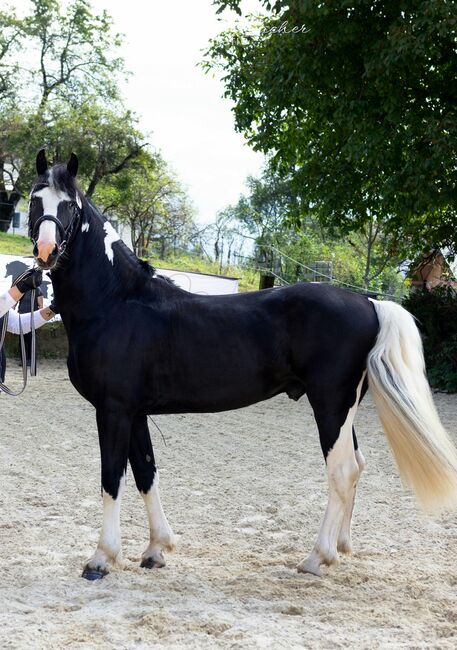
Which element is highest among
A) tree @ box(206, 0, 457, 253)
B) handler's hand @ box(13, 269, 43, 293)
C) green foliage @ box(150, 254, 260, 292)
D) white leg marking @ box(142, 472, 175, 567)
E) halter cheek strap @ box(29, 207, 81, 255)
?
tree @ box(206, 0, 457, 253)

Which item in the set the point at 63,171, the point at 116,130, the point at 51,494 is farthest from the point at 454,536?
the point at 116,130

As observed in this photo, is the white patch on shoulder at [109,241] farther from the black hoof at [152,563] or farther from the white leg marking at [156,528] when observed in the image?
the black hoof at [152,563]

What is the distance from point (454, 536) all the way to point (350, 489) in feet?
3.30

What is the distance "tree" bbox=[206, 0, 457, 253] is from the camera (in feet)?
29.5

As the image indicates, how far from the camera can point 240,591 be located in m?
3.30

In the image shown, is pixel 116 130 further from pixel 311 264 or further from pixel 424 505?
pixel 424 505

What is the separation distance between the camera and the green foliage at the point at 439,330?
36.7 ft

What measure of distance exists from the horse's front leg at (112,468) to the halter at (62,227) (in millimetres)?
835

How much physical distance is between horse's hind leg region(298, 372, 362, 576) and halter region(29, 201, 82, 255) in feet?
4.76

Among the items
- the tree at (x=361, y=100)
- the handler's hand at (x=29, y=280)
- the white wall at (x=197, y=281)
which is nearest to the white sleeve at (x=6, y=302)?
the handler's hand at (x=29, y=280)

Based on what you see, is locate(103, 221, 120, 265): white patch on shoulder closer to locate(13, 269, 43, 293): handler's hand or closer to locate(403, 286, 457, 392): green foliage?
locate(13, 269, 43, 293): handler's hand

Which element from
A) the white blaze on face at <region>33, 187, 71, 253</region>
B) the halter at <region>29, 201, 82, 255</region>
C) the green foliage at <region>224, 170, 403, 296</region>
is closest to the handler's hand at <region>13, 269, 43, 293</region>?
the halter at <region>29, 201, 82, 255</region>

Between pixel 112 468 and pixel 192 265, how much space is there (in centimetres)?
2259

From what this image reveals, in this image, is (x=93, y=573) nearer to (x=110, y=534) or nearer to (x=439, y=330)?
(x=110, y=534)
